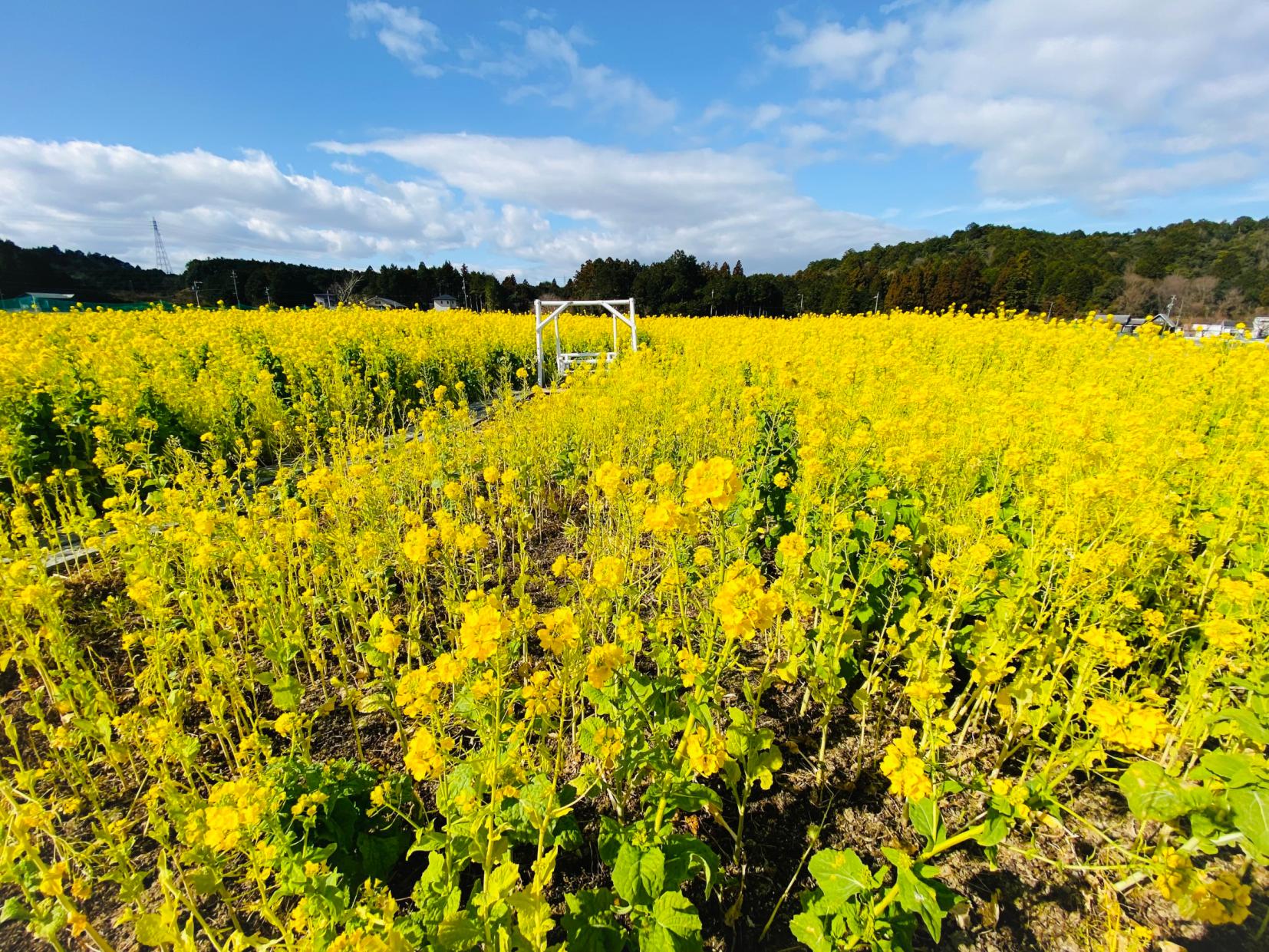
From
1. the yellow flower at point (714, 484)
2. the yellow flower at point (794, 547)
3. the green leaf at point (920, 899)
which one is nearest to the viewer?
the green leaf at point (920, 899)

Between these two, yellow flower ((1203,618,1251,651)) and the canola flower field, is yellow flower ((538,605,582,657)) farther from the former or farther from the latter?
yellow flower ((1203,618,1251,651))

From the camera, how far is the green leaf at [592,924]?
1.42m

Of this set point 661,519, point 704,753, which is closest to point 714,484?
point 661,519

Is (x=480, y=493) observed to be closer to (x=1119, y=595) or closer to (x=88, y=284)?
(x=1119, y=595)

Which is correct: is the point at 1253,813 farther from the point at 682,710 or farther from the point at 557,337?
the point at 557,337

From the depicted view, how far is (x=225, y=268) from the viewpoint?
5319 cm

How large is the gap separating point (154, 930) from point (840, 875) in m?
1.68

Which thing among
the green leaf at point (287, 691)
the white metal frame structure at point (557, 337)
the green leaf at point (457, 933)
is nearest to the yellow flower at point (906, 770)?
the green leaf at point (457, 933)

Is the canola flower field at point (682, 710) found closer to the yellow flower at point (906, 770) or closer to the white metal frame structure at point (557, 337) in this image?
the yellow flower at point (906, 770)

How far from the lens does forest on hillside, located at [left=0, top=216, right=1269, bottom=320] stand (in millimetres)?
37969

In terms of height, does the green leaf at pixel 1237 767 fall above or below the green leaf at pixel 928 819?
above

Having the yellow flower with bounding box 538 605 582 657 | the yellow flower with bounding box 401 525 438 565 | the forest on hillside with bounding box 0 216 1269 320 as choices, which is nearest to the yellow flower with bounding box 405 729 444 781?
the yellow flower with bounding box 538 605 582 657

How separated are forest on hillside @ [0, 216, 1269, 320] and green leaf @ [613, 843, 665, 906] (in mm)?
36472

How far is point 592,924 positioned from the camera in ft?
4.68
